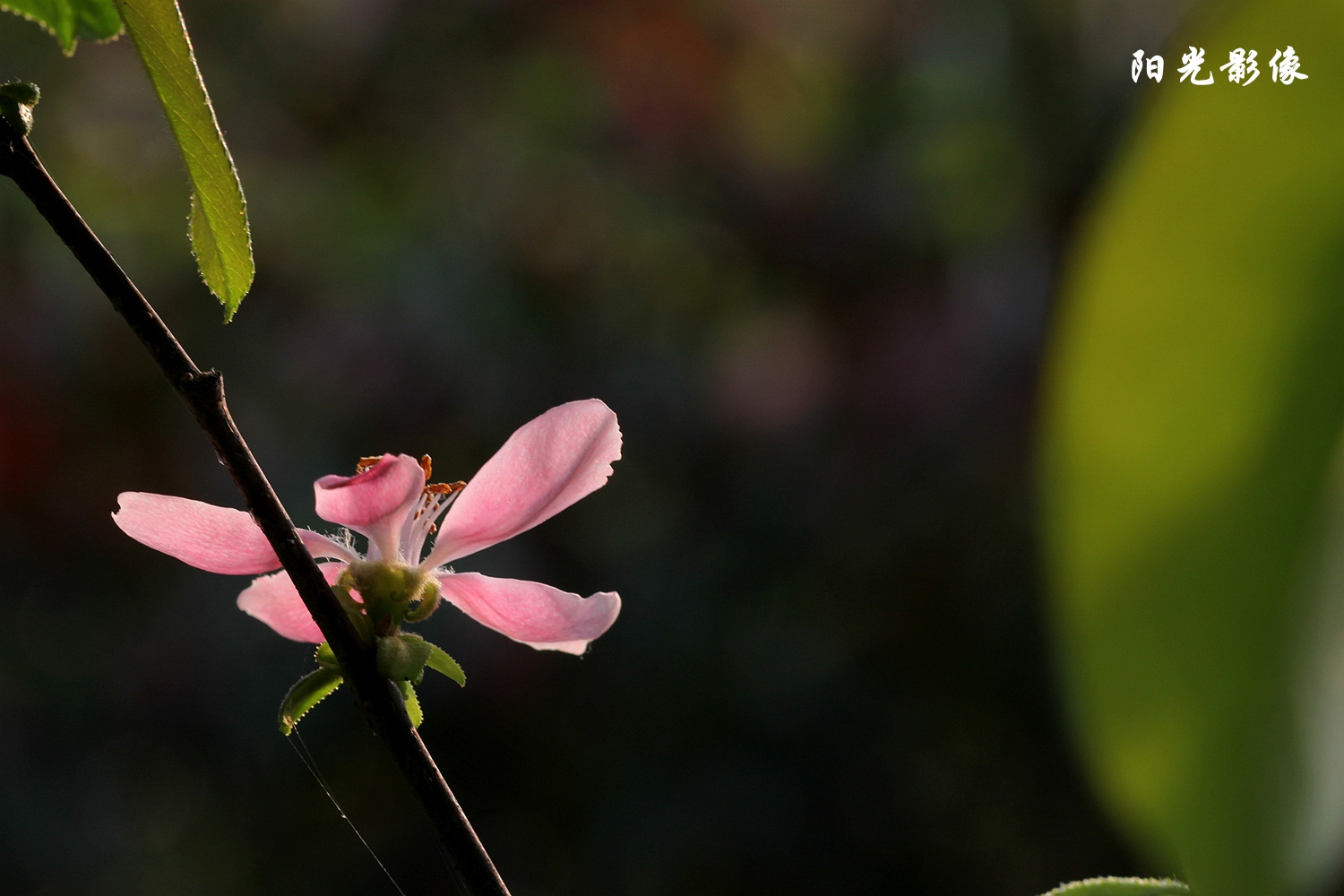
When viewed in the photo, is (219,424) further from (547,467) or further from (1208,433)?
(1208,433)

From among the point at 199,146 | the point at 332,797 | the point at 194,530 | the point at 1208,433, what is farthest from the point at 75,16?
the point at 332,797

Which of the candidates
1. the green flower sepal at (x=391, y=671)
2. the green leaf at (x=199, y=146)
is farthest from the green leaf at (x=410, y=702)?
the green leaf at (x=199, y=146)

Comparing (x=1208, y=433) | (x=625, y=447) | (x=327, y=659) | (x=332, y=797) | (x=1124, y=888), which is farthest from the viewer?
(x=625, y=447)

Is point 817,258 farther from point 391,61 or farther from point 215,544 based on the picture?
point 215,544

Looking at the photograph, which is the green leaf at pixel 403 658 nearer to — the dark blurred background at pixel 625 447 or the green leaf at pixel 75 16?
the green leaf at pixel 75 16

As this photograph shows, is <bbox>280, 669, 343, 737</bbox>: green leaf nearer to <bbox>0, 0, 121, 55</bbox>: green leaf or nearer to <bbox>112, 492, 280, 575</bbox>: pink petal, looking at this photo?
<bbox>112, 492, 280, 575</bbox>: pink petal

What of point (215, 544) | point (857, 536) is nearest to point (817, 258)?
point (857, 536)

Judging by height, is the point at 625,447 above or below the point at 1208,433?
below
